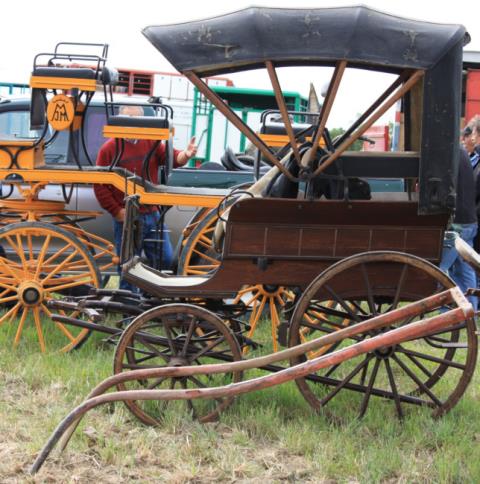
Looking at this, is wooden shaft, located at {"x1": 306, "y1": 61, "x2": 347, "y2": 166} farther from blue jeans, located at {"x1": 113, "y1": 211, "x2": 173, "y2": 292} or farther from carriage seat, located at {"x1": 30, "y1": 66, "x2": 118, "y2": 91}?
carriage seat, located at {"x1": 30, "y1": 66, "x2": 118, "y2": 91}

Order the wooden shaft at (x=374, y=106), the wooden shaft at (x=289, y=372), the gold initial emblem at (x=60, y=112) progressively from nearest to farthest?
the wooden shaft at (x=289, y=372)
the wooden shaft at (x=374, y=106)
the gold initial emblem at (x=60, y=112)

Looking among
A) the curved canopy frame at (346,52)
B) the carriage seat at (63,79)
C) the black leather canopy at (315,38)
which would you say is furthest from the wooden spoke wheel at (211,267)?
the black leather canopy at (315,38)

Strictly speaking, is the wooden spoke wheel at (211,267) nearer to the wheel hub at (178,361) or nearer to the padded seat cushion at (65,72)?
the padded seat cushion at (65,72)

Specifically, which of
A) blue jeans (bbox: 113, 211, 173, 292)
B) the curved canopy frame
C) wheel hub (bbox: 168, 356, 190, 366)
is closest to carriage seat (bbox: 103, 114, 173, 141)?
blue jeans (bbox: 113, 211, 173, 292)

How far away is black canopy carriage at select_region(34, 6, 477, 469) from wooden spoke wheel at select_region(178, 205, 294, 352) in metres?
1.37

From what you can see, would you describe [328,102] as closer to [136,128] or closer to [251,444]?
[251,444]

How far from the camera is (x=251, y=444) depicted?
444cm

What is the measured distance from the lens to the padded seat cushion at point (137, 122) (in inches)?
256

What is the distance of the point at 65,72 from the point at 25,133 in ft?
5.93

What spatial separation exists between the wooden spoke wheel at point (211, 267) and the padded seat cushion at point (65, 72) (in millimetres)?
1447

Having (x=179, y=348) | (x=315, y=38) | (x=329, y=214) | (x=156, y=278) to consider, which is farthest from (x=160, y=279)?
(x=315, y=38)

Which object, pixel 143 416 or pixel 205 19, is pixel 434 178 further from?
pixel 143 416

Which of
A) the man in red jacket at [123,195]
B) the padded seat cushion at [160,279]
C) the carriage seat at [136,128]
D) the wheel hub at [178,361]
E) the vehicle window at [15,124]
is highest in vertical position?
the vehicle window at [15,124]

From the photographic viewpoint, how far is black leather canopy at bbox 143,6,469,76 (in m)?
4.42
